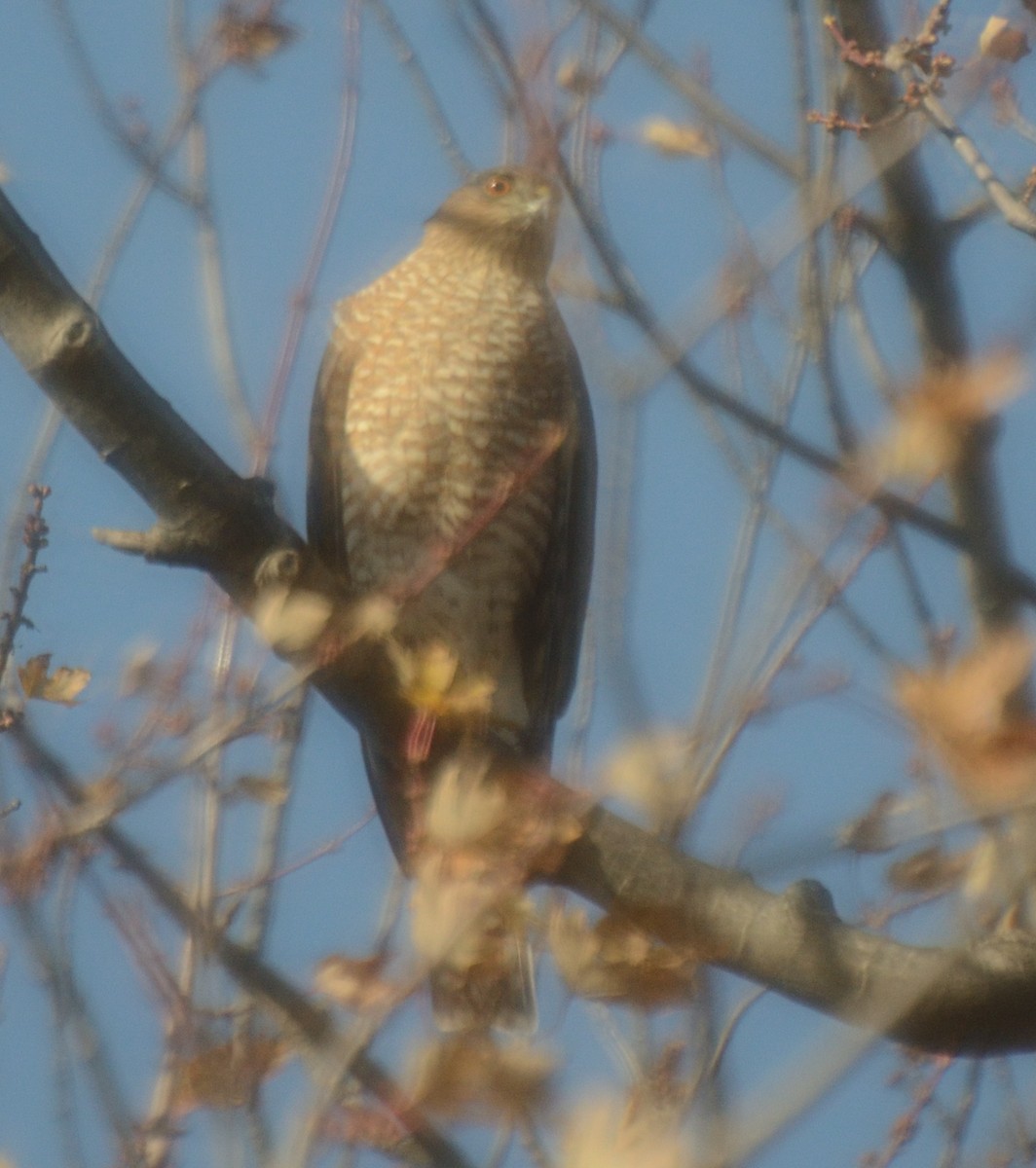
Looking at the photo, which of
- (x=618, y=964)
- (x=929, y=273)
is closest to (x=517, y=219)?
(x=929, y=273)

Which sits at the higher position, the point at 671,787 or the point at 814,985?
the point at 671,787

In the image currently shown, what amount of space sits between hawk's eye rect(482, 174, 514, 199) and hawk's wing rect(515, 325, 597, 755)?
56 cm

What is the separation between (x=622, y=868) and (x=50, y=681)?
96 cm

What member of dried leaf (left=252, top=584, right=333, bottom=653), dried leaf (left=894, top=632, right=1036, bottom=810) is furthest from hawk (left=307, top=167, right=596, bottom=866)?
dried leaf (left=894, top=632, right=1036, bottom=810)

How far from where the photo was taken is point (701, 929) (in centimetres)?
310

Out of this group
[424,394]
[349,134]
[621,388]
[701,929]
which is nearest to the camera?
[701,929]

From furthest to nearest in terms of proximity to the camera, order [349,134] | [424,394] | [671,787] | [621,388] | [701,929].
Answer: [424,394] < [349,134] < [621,388] < [701,929] < [671,787]

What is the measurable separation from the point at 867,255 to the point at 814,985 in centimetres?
163

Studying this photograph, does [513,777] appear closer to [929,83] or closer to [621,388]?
[621,388]

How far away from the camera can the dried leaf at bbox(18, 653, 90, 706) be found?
2906 mm

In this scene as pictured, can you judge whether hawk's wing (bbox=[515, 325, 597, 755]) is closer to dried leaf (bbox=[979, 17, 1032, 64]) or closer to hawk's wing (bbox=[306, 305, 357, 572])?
hawk's wing (bbox=[306, 305, 357, 572])

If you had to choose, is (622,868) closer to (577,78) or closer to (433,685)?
(433,685)

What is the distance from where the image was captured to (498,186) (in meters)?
5.70

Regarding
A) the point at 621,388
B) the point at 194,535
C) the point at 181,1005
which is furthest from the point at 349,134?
the point at 181,1005
